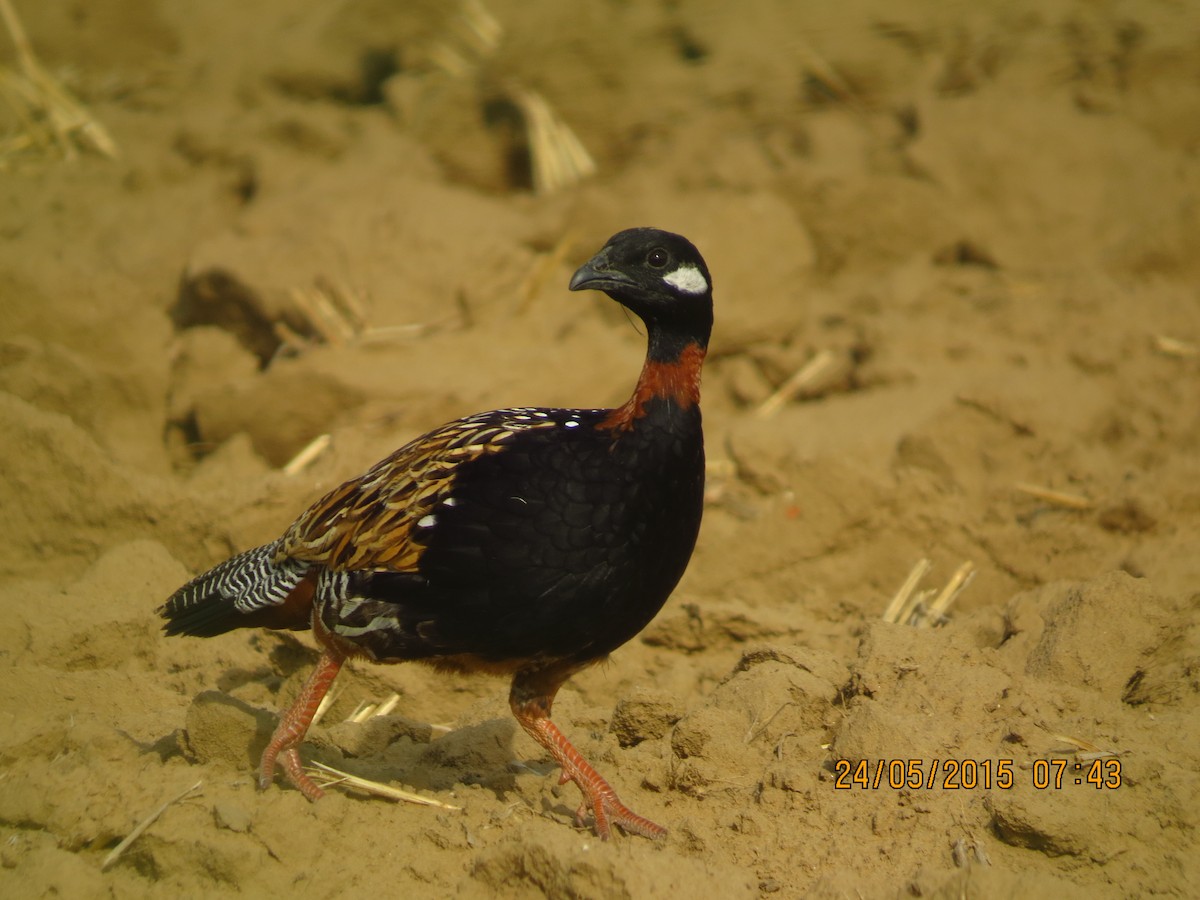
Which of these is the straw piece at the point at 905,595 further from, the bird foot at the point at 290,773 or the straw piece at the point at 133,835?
the straw piece at the point at 133,835

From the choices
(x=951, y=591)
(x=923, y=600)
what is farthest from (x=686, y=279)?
(x=951, y=591)

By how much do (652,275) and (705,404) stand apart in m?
4.64

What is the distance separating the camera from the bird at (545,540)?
505 centimetres

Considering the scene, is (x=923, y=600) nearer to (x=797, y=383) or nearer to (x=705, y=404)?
(x=797, y=383)

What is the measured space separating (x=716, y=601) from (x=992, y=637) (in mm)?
1606

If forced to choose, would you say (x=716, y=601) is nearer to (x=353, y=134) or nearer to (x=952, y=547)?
(x=952, y=547)

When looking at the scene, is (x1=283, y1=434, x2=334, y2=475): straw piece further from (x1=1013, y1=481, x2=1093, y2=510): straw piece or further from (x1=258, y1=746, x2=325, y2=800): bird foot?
(x1=1013, y1=481, x2=1093, y2=510): straw piece

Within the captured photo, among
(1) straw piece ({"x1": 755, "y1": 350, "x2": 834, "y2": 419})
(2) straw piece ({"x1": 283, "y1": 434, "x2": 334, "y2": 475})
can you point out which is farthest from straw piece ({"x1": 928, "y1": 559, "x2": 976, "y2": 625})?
(2) straw piece ({"x1": 283, "y1": 434, "x2": 334, "y2": 475})

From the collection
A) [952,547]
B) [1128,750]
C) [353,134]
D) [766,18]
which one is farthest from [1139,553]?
[353,134]

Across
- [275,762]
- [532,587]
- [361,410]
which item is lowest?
[361,410]

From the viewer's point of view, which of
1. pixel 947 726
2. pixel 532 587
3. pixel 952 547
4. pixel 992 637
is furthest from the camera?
pixel 952 547

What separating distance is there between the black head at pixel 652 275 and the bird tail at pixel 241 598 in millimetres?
1790

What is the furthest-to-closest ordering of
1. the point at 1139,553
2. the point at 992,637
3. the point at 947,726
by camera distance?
1. the point at 1139,553
2. the point at 992,637
3. the point at 947,726

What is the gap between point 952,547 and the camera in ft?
25.3
